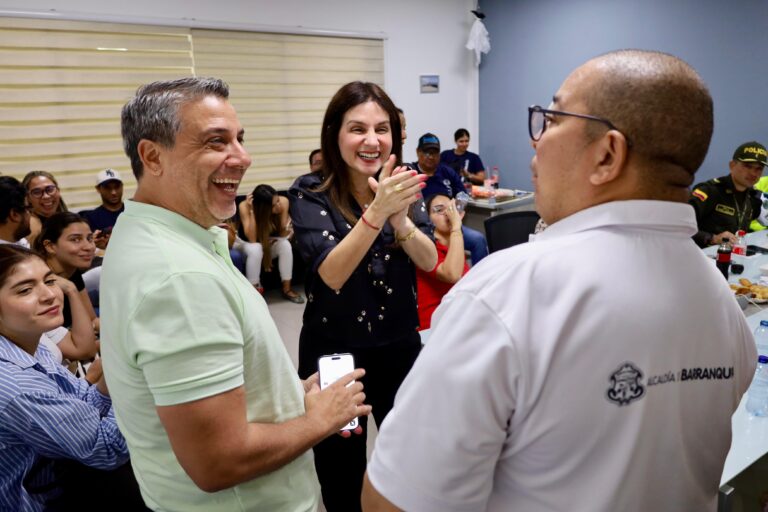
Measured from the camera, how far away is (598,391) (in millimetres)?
679

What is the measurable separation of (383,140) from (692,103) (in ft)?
3.57

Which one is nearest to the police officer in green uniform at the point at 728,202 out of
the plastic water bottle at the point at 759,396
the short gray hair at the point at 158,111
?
the plastic water bottle at the point at 759,396

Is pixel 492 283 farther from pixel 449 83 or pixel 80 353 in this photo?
pixel 449 83

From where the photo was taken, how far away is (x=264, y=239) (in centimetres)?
552

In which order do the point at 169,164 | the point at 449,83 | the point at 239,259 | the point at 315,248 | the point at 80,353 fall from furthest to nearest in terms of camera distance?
1. the point at 449,83
2. the point at 239,259
3. the point at 80,353
4. the point at 315,248
5. the point at 169,164

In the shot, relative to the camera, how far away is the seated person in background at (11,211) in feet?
10.3

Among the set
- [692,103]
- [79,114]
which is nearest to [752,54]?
[692,103]

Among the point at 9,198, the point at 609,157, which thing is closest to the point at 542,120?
the point at 609,157

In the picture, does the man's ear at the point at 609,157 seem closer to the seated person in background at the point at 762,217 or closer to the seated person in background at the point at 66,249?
the seated person in background at the point at 66,249

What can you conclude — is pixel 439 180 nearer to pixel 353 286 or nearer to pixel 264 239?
pixel 264 239

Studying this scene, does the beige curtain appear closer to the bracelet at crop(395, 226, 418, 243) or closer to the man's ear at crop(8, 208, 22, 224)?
the man's ear at crop(8, 208, 22, 224)

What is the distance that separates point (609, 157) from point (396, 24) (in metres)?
6.87

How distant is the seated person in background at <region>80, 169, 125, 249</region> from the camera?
4900mm

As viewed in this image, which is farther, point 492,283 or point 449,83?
point 449,83
